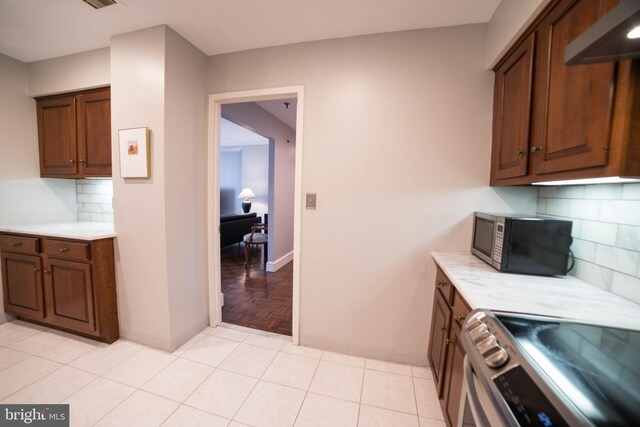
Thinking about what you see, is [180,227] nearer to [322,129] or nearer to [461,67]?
[322,129]

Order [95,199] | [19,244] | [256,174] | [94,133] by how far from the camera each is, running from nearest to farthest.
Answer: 1. [19,244]
2. [94,133]
3. [95,199]
4. [256,174]

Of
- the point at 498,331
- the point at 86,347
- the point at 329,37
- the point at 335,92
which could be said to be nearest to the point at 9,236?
the point at 86,347

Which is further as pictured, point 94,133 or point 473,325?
point 94,133

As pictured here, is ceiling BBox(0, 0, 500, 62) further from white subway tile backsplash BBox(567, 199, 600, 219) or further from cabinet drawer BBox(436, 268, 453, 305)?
cabinet drawer BBox(436, 268, 453, 305)

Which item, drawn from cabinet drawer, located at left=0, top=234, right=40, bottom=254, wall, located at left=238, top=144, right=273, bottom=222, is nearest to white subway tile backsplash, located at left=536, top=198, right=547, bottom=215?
cabinet drawer, located at left=0, top=234, right=40, bottom=254

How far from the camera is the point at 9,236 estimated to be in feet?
6.85

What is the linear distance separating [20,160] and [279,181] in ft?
9.35

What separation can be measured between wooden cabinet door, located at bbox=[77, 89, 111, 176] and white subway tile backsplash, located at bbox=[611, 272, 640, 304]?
3559 millimetres

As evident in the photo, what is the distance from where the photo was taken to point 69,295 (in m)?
1.95

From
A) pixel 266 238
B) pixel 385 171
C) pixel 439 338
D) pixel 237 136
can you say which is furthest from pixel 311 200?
pixel 237 136

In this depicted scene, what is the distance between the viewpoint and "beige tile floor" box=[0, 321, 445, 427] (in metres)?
1.37

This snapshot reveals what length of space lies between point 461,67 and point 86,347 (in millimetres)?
3650

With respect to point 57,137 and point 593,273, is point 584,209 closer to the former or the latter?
point 593,273

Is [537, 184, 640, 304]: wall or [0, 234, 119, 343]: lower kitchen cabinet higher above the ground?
[537, 184, 640, 304]: wall
